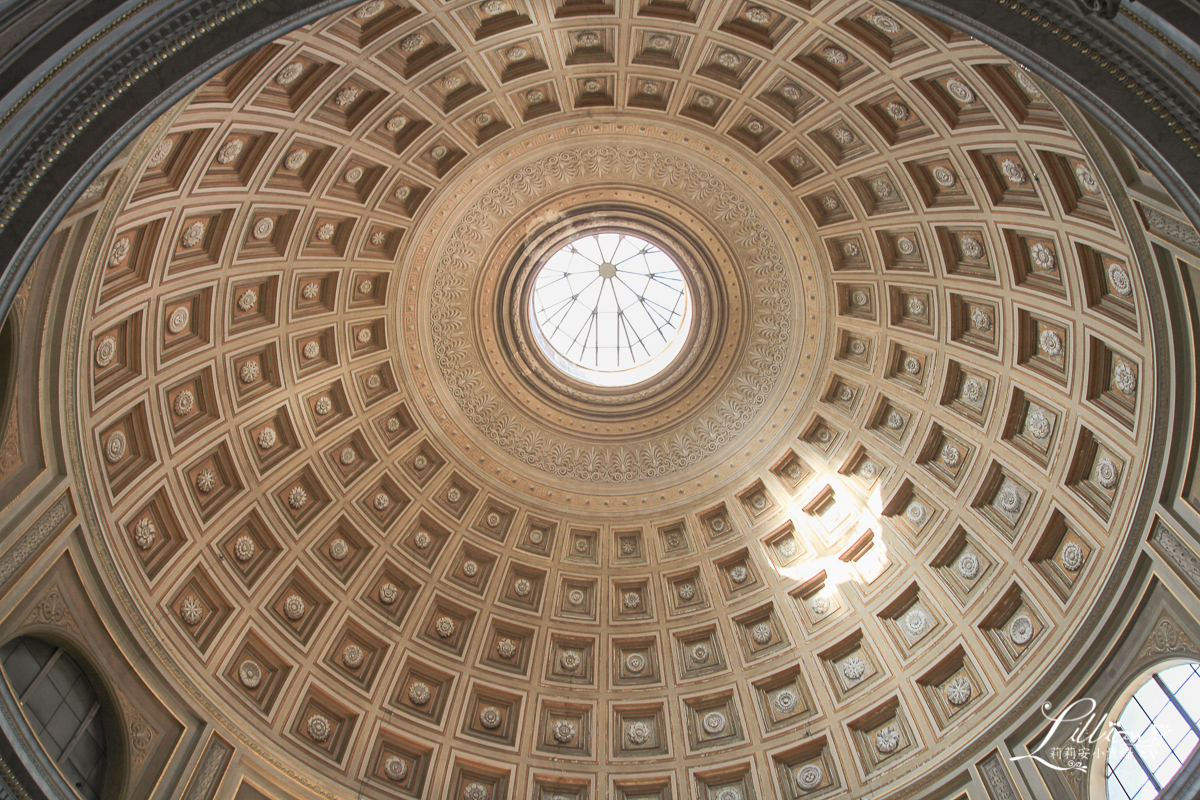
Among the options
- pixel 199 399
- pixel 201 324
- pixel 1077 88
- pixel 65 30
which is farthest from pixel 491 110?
pixel 1077 88

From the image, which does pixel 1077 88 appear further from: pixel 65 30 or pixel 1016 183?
pixel 65 30

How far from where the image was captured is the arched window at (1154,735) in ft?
50.2

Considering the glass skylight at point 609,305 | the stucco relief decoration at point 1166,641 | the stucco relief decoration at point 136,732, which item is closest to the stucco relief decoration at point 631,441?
the glass skylight at point 609,305

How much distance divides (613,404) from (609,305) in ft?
16.8

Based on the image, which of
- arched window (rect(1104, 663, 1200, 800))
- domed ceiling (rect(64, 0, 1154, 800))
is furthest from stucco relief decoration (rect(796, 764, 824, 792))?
arched window (rect(1104, 663, 1200, 800))

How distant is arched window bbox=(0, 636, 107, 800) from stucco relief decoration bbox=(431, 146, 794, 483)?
12.3 metres

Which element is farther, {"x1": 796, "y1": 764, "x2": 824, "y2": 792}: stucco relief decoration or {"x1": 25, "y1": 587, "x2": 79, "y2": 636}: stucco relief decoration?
{"x1": 796, "y1": 764, "x2": 824, "y2": 792}: stucco relief decoration

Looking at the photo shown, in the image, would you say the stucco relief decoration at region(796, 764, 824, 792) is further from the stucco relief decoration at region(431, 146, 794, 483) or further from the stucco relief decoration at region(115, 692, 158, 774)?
the stucco relief decoration at region(115, 692, 158, 774)

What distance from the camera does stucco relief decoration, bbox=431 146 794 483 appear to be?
2348 cm

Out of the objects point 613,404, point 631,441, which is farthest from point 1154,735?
point 613,404

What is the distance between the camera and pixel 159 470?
18.8 m

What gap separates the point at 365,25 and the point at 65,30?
29.4 ft

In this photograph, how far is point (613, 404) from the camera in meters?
26.8

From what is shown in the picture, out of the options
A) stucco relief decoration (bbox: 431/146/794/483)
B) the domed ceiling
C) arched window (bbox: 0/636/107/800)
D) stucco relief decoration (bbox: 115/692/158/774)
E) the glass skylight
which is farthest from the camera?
the glass skylight
